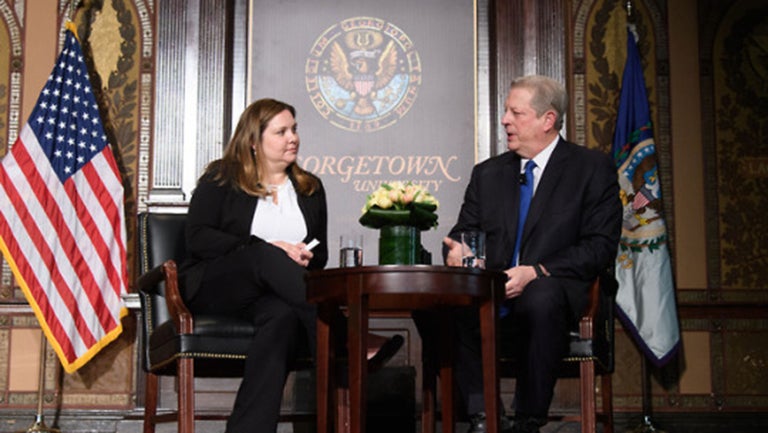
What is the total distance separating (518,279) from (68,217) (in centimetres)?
227

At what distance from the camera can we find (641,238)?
466cm

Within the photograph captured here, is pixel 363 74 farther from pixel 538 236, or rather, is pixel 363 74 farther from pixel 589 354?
pixel 589 354

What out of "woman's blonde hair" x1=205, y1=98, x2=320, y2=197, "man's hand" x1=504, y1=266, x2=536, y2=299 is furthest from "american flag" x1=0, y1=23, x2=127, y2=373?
"man's hand" x1=504, y1=266, x2=536, y2=299

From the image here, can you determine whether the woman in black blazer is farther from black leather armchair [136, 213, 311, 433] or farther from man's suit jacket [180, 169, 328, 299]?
black leather armchair [136, 213, 311, 433]

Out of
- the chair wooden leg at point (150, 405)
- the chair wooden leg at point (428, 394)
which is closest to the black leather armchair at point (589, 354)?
the chair wooden leg at point (428, 394)

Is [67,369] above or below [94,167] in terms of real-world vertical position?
below

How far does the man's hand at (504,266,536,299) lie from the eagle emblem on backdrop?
1.74 metres

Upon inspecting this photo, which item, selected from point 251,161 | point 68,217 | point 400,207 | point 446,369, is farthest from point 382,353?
point 68,217

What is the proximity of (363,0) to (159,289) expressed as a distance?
193 centimetres

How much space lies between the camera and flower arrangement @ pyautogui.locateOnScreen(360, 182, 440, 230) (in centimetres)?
325

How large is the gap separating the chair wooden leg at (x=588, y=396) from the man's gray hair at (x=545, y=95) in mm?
900

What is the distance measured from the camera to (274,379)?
10.9 ft

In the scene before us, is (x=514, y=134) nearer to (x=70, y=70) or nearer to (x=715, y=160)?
(x=715, y=160)

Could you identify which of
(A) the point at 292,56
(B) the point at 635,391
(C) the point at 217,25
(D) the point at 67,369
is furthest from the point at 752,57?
(D) the point at 67,369
